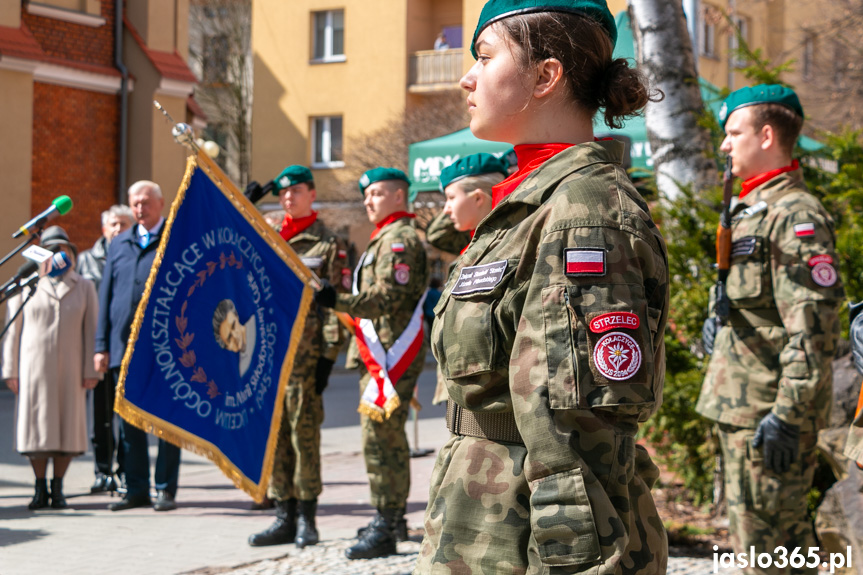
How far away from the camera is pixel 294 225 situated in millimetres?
6801

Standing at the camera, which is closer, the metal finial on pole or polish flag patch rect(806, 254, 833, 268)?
polish flag patch rect(806, 254, 833, 268)

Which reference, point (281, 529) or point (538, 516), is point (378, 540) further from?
point (538, 516)

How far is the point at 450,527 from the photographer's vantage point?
229 centimetres

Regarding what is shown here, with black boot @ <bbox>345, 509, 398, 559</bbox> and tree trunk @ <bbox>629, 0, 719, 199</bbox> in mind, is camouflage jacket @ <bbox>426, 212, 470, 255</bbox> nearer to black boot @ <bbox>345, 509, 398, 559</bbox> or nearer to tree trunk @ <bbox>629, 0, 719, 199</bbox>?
tree trunk @ <bbox>629, 0, 719, 199</bbox>

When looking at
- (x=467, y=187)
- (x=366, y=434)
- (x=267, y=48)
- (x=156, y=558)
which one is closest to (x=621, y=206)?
(x=467, y=187)

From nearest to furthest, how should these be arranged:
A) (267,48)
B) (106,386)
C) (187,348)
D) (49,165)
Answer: (187,348) → (106,386) → (49,165) → (267,48)

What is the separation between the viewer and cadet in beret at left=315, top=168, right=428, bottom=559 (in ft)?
20.2

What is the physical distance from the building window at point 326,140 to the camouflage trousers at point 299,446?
92.6 ft

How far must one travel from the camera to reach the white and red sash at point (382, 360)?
20.2ft

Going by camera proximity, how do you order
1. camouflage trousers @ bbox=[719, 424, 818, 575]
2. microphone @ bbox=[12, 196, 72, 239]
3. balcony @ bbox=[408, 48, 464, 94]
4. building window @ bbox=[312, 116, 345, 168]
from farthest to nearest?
1. building window @ bbox=[312, 116, 345, 168]
2. balcony @ bbox=[408, 48, 464, 94]
3. microphone @ bbox=[12, 196, 72, 239]
4. camouflage trousers @ bbox=[719, 424, 818, 575]

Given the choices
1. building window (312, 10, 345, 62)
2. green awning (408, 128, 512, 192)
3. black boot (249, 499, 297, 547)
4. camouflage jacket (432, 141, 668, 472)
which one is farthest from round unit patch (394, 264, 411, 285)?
building window (312, 10, 345, 62)

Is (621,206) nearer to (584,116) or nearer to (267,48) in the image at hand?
(584,116)

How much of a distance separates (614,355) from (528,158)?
567 mm

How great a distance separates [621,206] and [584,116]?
330mm
